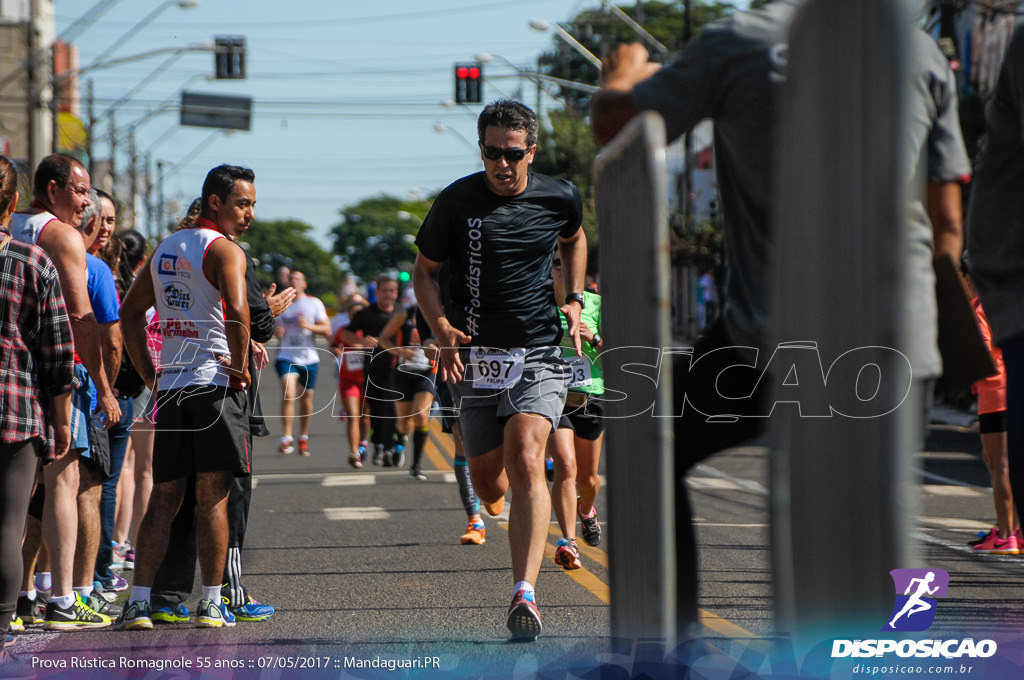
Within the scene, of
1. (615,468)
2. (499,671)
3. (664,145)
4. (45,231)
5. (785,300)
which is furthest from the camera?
(45,231)

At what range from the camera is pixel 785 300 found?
2143 millimetres

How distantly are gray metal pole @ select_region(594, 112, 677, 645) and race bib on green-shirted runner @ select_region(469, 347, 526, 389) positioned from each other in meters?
2.94

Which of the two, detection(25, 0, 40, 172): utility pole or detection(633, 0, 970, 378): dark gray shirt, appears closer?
detection(633, 0, 970, 378): dark gray shirt

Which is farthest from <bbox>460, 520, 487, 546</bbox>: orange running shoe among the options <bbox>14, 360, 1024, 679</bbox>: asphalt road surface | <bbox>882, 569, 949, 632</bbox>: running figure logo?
<bbox>882, 569, 949, 632</bbox>: running figure logo

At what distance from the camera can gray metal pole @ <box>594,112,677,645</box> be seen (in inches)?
94.7

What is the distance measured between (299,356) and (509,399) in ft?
32.9

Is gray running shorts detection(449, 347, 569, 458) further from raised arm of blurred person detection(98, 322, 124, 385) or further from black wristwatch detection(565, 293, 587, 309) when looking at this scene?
raised arm of blurred person detection(98, 322, 124, 385)

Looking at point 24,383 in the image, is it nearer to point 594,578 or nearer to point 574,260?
point 574,260

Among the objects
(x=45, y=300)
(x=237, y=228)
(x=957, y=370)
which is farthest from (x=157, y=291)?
(x=957, y=370)

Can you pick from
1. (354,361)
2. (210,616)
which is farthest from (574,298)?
(354,361)

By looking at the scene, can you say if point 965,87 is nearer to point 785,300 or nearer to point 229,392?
point 229,392

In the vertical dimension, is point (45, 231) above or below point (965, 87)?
below

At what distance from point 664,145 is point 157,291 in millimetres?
3891

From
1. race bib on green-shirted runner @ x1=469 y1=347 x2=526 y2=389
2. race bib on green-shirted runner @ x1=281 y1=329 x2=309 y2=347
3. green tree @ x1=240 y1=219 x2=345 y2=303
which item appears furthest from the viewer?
green tree @ x1=240 y1=219 x2=345 y2=303
